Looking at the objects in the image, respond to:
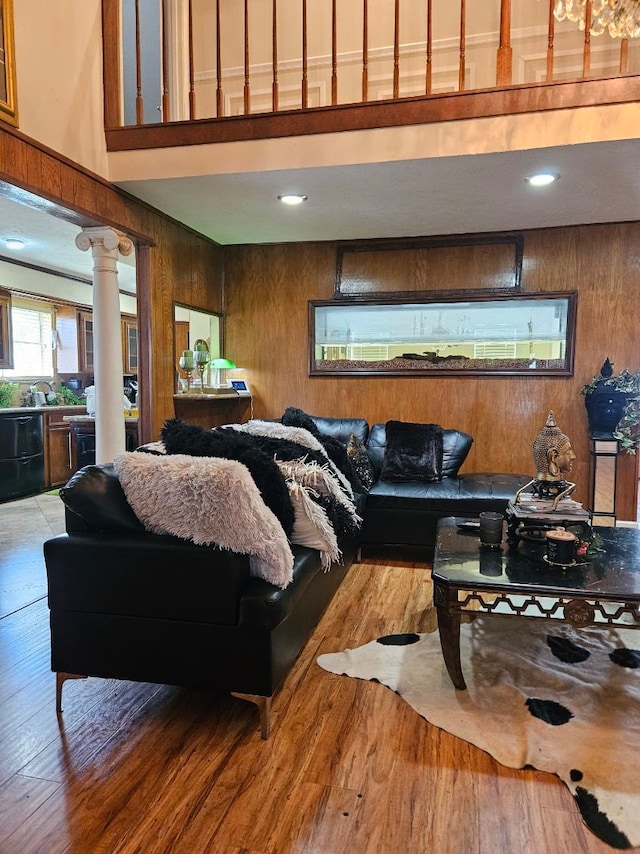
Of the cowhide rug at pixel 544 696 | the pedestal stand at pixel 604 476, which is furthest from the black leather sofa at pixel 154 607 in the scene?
the pedestal stand at pixel 604 476

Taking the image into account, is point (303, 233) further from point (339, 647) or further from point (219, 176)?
point (339, 647)

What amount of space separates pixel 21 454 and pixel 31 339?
64.4 inches

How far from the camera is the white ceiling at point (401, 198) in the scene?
3053mm

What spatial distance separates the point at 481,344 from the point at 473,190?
1.48 meters

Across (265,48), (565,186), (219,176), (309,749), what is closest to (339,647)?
(309,749)

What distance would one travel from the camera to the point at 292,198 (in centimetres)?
364

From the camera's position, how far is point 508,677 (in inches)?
85.1

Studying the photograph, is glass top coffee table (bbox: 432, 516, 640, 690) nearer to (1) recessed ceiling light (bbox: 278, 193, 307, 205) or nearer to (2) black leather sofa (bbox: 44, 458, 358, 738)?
(2) black leather sofa (bbox: 44, 458, 358, 738)

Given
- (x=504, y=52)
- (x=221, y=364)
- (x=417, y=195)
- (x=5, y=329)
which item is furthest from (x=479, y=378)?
(x=5, y=329)

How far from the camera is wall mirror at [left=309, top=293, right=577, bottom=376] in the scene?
4.50m

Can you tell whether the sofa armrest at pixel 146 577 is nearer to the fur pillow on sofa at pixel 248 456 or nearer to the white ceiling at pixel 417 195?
the fur pillow on sofa at pixel 248 456

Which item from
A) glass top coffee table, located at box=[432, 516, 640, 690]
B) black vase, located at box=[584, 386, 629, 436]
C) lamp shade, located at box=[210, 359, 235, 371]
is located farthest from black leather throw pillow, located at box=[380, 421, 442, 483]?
lamp shade, located at box=[210, 359, 235, 371]

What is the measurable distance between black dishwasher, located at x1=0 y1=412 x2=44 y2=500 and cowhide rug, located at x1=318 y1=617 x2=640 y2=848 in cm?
435

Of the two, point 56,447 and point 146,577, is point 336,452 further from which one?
point 56,447
